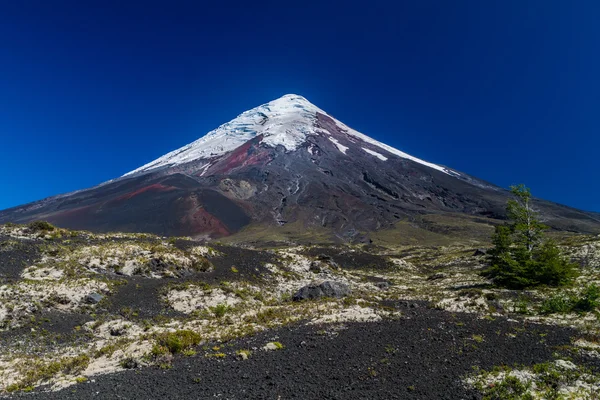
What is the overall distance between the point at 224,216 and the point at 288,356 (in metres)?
114

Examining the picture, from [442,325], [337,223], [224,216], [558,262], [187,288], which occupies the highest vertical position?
[224,216]

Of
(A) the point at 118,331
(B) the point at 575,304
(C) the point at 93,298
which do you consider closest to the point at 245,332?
(A) the point at 118,331

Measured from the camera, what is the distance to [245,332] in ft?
55.7

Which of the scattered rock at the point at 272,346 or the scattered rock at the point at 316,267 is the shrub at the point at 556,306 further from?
the scattered rock at the point at 316,267

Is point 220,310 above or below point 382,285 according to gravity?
above

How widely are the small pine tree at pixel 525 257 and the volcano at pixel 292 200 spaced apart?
74403 mm

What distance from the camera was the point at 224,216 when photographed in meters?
125

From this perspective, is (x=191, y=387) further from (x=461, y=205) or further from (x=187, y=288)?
(x=461, y=205)

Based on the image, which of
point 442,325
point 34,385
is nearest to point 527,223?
point 442,325

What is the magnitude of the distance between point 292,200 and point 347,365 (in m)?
130

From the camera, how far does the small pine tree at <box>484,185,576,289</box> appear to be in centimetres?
2688

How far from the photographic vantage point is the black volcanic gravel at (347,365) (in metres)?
10.7

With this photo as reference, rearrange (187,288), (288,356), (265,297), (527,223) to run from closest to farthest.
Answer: (288,356) < (187,288) < (265,297) < (527,223)

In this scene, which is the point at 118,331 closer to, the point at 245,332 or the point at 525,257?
the point at 245,332
